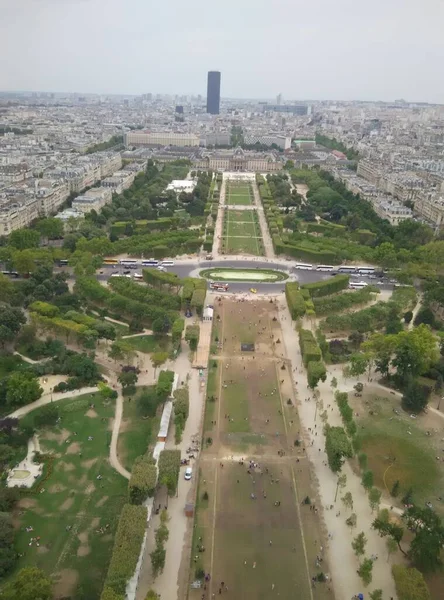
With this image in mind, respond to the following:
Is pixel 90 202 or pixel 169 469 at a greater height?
pixel 90 202

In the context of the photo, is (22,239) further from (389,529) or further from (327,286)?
(389,529)

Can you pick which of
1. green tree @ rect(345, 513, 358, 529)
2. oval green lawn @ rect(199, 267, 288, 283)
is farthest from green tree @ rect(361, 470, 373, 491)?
oval green lawn @ rect(199, 267, 288, 283)

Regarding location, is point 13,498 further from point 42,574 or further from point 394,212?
point 394,212

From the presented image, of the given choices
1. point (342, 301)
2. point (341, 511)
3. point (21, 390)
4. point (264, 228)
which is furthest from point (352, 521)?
point (264, 228)

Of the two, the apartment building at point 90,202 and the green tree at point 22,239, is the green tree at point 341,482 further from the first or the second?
the apartment building at point 90,202

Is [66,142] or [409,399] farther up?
[66,142]

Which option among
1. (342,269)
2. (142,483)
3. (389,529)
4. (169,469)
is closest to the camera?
(389,529)

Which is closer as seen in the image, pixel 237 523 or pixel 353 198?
pixel 237 523

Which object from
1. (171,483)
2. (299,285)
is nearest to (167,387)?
(171,483)
